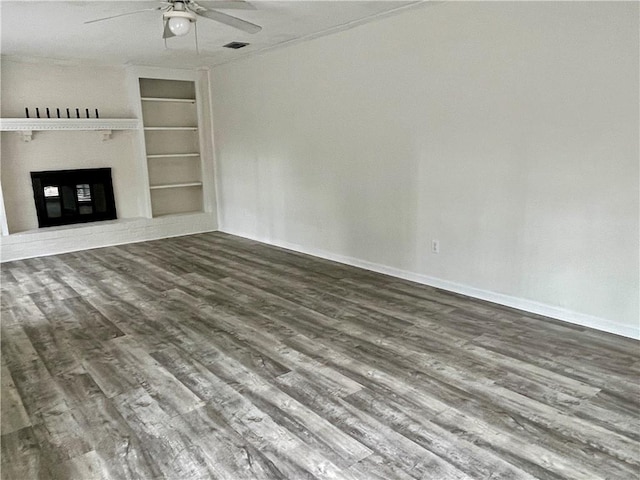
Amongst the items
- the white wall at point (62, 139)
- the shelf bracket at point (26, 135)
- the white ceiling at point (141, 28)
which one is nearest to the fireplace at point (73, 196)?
the white wall at point (62, 139)

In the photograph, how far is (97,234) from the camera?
6328 millimetres

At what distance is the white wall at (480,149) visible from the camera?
3.09m

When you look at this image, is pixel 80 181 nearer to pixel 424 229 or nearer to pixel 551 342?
pixel 424 229

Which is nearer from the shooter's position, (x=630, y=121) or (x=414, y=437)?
(x=414, y=437)

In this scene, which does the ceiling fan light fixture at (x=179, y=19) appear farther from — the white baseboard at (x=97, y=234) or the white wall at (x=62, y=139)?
the white baseboard at (x=97, y=234)

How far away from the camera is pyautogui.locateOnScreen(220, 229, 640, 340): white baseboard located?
3.22 metres

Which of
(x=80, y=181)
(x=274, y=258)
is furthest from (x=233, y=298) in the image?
(x=80, y=181)

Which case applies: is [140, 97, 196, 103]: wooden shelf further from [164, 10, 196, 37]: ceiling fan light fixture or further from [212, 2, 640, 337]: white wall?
[164, 10, 196, 37]: ceiling fan light fixture

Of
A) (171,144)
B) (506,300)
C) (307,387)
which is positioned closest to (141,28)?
(171,144)

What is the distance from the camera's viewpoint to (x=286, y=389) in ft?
8.48

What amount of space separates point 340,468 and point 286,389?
2.36ft

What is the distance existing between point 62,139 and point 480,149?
542 cm

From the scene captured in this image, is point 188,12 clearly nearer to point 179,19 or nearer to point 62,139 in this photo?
point 179,19

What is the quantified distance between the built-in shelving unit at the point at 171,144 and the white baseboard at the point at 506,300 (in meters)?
3.08
